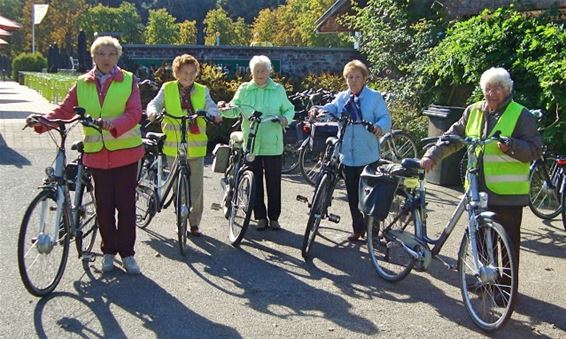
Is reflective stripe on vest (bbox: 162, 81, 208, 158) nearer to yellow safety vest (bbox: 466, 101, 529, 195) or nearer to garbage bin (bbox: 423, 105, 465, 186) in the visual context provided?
yellow safety vest (bbox: 466, 101, 529, 195)

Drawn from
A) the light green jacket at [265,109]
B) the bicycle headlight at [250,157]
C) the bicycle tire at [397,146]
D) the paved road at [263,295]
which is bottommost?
the paved road at [263,295]

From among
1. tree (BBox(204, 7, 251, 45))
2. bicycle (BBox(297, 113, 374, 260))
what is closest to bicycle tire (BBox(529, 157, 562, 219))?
bicycle (BBox(297, 113, 374, 260))

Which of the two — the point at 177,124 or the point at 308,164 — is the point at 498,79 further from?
the point at 308,164

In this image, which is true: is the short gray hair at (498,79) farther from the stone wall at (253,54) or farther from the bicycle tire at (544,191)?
the stone wall at (253,54)

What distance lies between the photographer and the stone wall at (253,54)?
16.3m

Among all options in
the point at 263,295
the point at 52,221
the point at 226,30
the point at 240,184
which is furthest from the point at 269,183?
the point at 226,30

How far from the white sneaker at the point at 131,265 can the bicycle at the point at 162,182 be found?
592 mm

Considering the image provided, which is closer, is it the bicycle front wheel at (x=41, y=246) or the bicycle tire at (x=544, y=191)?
the bicycle front wheel at (x=41, y=246)

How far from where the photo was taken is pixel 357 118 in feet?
21.2

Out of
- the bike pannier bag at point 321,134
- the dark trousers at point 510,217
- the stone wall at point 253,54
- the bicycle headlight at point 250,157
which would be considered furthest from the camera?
the stone wall at point 253,54

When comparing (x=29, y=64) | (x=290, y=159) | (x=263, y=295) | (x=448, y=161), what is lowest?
(x=263, y=295)

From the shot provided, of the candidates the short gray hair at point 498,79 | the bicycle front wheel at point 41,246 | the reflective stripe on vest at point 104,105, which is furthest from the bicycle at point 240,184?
the short gray hair at point 498,79

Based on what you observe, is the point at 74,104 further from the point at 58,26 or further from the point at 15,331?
the point at 58,26

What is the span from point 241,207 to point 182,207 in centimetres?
77
